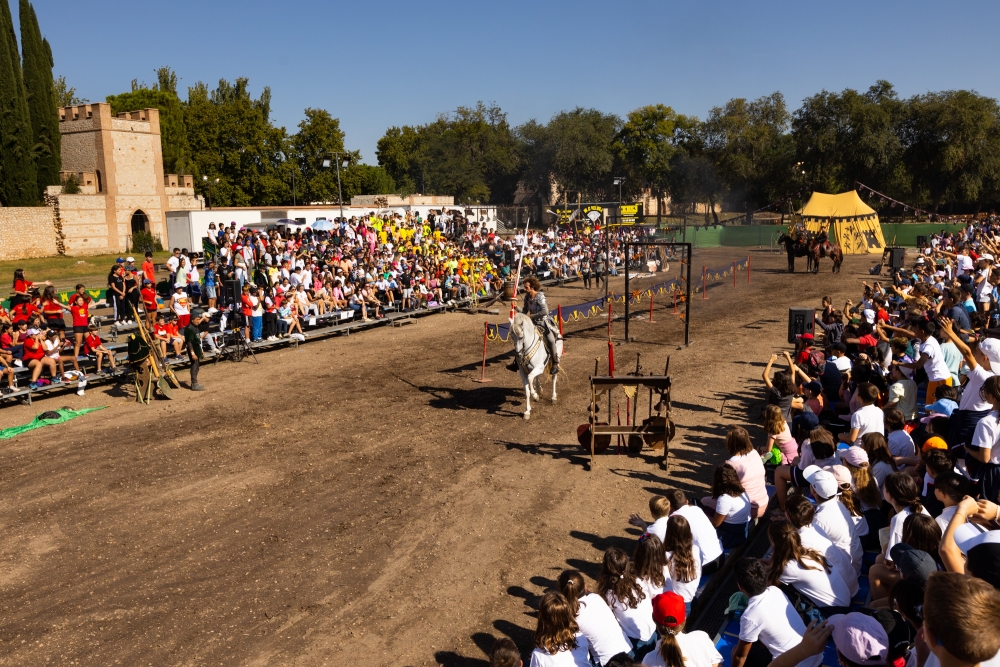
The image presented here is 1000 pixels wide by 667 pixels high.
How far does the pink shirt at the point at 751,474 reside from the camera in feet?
29.1

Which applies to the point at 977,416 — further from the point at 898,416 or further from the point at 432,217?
→ the point at 432,217

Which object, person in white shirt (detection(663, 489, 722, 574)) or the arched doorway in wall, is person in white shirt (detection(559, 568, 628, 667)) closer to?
person in white shirt (detection(663, 489, 722, 574))

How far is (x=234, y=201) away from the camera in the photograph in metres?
70.0

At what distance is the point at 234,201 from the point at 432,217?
41.3 m

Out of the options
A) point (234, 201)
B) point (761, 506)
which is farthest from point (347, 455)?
point (234, 201)

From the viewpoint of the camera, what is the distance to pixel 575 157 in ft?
282

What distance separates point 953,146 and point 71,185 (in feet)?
225

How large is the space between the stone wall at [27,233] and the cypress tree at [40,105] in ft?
18.8

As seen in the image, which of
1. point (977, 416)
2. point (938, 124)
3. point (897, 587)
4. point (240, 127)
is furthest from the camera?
point (240, 127)

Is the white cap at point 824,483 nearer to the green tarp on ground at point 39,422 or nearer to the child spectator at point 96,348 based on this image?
the green tarp on ground at point 39,422

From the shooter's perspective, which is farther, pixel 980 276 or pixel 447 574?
pixel 980 276

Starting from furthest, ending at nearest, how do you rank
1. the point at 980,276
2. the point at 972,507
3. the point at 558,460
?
the point at 980,276
the point at 558,460
the point at 972,507

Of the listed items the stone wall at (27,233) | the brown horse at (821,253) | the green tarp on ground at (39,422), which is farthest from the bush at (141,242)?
the brown horse at (821,253)

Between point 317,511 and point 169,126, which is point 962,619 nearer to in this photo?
point 317,511
